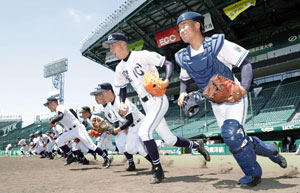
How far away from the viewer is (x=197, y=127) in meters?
17.7

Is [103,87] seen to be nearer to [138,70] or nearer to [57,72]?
[138,70]

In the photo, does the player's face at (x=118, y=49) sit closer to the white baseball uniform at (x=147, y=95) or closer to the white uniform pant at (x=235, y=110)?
the white baseball uniform at (x=147, y=95)

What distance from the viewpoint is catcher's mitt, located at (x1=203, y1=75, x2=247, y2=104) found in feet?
9.43

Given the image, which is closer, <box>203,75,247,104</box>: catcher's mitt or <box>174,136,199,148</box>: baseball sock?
<box>203,75,247,104</box>: catcher's mitt

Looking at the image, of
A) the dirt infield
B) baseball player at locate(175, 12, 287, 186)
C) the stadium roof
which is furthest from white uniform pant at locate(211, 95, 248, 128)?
the stadium roof

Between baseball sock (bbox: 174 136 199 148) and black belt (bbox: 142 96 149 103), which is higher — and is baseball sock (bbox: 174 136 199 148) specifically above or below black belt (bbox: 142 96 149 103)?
below

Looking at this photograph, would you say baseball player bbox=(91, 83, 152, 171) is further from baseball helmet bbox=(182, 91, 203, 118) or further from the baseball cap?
baseball helmet bbox=(182, 91, 203, 118)

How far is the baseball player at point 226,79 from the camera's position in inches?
113

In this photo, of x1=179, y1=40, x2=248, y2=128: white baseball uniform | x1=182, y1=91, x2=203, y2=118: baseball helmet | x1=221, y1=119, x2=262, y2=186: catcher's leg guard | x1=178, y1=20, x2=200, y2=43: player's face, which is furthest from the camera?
x1=178, y1=20, x2=200, y2=43: player's face

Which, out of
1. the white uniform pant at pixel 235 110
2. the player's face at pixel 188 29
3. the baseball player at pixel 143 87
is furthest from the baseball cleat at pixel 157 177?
the player's face at pixel 188 29

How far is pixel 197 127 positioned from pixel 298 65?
9.20m

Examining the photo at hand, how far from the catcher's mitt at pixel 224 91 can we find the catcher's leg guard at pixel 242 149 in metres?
0.28

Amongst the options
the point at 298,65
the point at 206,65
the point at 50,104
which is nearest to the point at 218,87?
the point at 206,65

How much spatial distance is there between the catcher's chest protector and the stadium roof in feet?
47.5
